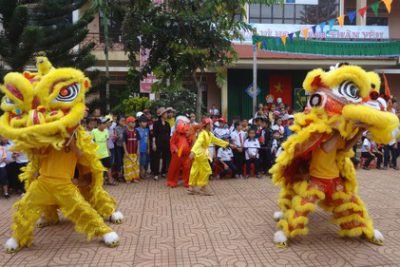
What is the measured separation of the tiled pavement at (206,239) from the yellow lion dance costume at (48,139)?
0.34m

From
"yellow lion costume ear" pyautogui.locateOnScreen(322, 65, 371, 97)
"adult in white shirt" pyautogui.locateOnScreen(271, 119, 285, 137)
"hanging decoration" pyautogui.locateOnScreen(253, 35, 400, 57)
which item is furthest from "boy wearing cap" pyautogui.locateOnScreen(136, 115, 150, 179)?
"hanging decoration" pyautogui.locateOnScreen(253, 35, 400, 57)

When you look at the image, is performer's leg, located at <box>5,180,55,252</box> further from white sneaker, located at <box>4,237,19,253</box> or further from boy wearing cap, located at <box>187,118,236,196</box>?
boy wearing cap, located at <box>187,118,236,196</box>

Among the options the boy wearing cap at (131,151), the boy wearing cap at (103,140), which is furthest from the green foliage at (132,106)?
the boy wearing cap at (103,140)

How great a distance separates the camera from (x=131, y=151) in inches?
336

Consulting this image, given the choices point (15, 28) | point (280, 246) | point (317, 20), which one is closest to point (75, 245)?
point (280, 246)

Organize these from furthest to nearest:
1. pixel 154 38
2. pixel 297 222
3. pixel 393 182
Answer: pixel 154 38
pixel 393 182
pixel 297 222

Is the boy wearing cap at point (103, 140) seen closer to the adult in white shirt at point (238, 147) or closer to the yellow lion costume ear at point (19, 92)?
the adult in white shirt at point (238, 147)

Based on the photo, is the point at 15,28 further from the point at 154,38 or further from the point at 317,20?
the point at 317,20

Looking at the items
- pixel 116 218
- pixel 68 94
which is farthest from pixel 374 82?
pixel 116 218

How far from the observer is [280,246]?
446cm

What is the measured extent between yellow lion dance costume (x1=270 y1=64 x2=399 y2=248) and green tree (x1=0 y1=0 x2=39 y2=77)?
791 cm

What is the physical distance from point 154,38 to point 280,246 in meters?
6.29

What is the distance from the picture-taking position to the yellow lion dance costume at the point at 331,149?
14.0 feet

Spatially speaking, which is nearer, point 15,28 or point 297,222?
point 297,222
